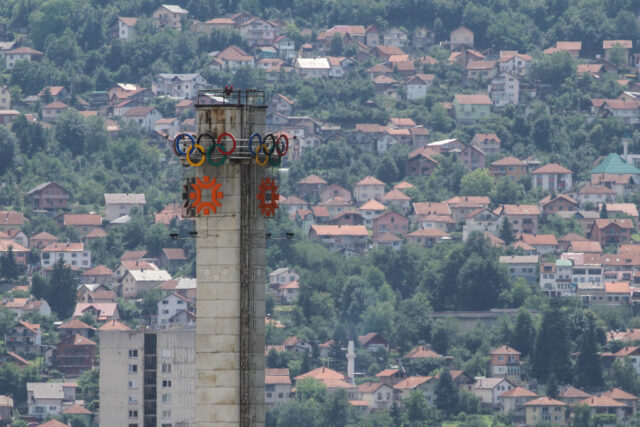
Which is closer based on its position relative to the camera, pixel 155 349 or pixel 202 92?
pixel 202 92

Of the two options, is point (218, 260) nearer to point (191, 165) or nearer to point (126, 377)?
point (191, 165)

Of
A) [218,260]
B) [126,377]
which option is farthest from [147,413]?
[218,260]

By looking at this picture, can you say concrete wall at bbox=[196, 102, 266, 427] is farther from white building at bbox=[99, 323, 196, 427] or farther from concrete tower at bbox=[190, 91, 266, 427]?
white building at bbox=[99, 323, 196, 427]

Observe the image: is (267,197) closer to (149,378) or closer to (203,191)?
(203,191)

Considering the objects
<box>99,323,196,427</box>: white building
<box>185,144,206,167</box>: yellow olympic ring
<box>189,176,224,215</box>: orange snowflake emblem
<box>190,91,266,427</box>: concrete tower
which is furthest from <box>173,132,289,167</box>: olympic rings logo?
<box>99,323,196,427</box>: white building

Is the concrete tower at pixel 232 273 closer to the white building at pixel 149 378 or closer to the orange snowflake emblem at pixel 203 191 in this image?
the orange snowflake emblem at pixel 203 191

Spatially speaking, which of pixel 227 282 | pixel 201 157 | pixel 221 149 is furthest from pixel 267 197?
pixel 227 282
